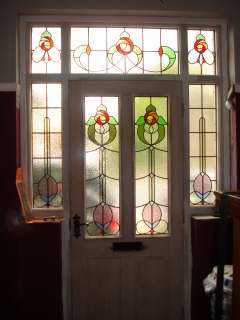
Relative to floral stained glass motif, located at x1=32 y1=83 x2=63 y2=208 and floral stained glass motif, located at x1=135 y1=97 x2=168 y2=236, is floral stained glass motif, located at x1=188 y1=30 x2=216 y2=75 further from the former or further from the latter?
floral stained glass motif, located at x1=32 y1=83 x2=63 y2=208

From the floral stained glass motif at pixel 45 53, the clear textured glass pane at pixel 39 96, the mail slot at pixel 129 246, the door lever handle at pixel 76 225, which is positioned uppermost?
the floral stained glass motif at pixel 45 53

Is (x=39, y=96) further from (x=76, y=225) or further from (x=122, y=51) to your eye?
(x=76, y=225)

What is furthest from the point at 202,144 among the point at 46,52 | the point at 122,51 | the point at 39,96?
the point at 46,52

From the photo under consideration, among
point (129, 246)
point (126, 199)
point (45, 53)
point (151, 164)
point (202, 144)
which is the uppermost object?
point (45, 53)

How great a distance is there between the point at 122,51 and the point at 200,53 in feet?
2.43

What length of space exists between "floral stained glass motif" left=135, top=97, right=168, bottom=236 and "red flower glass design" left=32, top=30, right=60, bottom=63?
85 cm

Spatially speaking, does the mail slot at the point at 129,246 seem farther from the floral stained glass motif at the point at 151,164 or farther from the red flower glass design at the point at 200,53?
the red flower glass design at the point at 200,53

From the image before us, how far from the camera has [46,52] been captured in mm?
3521

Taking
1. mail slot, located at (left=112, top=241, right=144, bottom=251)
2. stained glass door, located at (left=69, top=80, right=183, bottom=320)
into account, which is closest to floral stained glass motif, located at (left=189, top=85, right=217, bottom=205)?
stained glass door, located at (left=69, top=80, right=183, bottom=320)

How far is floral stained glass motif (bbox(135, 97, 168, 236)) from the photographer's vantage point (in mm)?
3535

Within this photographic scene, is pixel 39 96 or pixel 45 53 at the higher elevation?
pixel 45 53

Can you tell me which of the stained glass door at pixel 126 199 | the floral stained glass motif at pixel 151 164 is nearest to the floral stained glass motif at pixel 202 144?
the stained glass door at pixel 126 199

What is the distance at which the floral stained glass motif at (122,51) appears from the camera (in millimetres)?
3531

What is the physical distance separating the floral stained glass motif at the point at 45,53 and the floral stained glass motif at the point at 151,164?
826mm
